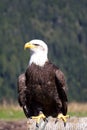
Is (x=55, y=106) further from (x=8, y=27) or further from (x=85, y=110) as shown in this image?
(x=8, y=27)

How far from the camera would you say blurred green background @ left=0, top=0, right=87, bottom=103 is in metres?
138

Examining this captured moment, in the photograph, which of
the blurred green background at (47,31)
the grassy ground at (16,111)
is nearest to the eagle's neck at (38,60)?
the grassy ground at (16,111)

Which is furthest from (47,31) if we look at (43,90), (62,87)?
(43,90)

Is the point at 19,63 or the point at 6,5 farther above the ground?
the point at 6,5

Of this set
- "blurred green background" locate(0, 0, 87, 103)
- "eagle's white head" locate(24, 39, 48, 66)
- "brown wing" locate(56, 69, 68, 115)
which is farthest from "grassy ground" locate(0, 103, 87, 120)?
"blurred green background" locate(0, 0, 87, 103)

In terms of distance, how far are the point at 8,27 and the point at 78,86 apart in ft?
110

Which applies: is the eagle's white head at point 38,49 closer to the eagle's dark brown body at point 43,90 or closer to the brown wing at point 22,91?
the eagle's dark brown body at point 43,90

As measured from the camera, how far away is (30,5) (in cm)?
16700

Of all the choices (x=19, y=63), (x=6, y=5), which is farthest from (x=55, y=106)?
(x=6, y=5)

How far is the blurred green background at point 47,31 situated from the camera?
138 m

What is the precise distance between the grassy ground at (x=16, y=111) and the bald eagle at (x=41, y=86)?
7.65m

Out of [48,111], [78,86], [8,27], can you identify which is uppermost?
[8,27]

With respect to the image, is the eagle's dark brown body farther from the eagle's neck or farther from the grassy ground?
the grassy ground

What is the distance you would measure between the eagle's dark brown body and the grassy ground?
300 inches
